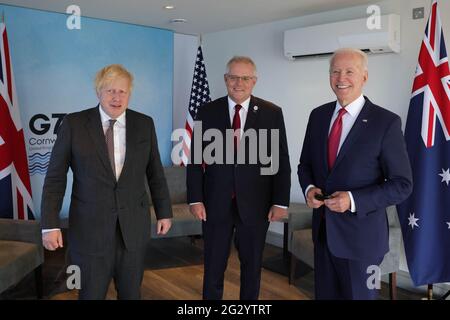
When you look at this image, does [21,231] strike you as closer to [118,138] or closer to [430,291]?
[118,138]

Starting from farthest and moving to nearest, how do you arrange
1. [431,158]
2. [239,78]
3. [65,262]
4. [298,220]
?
[65,262]
[298,220]
[431,158]
[239,78]

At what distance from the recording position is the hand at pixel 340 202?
71.1 inches

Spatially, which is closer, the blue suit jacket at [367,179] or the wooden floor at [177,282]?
the blue suit jacket at [367,179]

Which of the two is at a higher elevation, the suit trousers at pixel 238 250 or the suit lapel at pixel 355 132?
the suit lapel at pixel 355 132

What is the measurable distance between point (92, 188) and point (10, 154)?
228 centimetres

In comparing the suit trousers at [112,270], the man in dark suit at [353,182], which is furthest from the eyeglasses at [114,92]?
the man in dark suit at [353,182]

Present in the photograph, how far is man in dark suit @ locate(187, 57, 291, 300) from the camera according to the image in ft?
7.82

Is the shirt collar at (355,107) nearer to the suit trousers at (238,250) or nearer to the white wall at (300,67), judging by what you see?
the suit trousers at (238,250)

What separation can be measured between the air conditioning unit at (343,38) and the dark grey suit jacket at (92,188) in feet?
7.81

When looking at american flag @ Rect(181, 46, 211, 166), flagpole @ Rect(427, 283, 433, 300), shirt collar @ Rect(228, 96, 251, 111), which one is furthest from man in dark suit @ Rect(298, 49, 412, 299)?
american flag @ Rect(181, 46, 211, 166)

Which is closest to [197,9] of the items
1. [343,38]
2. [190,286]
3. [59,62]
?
[343,38]

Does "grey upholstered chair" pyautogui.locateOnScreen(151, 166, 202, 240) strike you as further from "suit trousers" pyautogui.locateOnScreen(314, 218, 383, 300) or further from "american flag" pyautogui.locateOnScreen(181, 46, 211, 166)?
"suit trousers" pyautogui.locateOnScreen(314, 218, 383, 300)

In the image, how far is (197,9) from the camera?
13.2 feet

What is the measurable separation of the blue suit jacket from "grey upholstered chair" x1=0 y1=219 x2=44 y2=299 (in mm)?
2055
